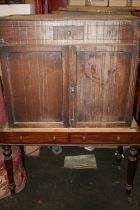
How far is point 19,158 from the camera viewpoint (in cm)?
218

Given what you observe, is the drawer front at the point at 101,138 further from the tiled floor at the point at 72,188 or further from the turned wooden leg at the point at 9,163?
the tiled floor at the point at 72,188

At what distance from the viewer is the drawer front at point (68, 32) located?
58.1 inches

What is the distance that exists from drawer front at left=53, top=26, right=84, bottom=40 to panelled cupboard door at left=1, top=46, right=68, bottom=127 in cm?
7

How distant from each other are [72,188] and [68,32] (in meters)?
1.51

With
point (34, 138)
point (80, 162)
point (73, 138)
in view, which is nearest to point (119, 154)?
point (80, 162)

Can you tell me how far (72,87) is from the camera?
1.65m

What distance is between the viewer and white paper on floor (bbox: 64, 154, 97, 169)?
98.8 inches

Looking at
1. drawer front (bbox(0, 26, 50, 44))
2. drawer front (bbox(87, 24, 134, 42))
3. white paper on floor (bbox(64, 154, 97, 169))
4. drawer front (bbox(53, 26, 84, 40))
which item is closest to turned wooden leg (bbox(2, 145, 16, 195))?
white paper on floor (bbox(64, 154, 97, 169))

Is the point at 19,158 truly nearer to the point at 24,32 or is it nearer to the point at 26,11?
the point at 24,32

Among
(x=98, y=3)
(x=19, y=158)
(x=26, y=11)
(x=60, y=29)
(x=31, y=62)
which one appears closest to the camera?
(x=60, y=29)

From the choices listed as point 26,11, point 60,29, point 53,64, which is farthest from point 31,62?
point 26,11

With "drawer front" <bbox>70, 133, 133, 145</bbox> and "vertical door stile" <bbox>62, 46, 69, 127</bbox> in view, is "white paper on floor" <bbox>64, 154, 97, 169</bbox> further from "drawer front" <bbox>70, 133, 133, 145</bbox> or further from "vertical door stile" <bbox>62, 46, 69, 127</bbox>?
"vertical door stile" <bbox>62, 46, 69, 127</bbox>

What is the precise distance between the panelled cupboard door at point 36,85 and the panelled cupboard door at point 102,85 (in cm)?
8

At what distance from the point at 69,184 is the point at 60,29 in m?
1.53
